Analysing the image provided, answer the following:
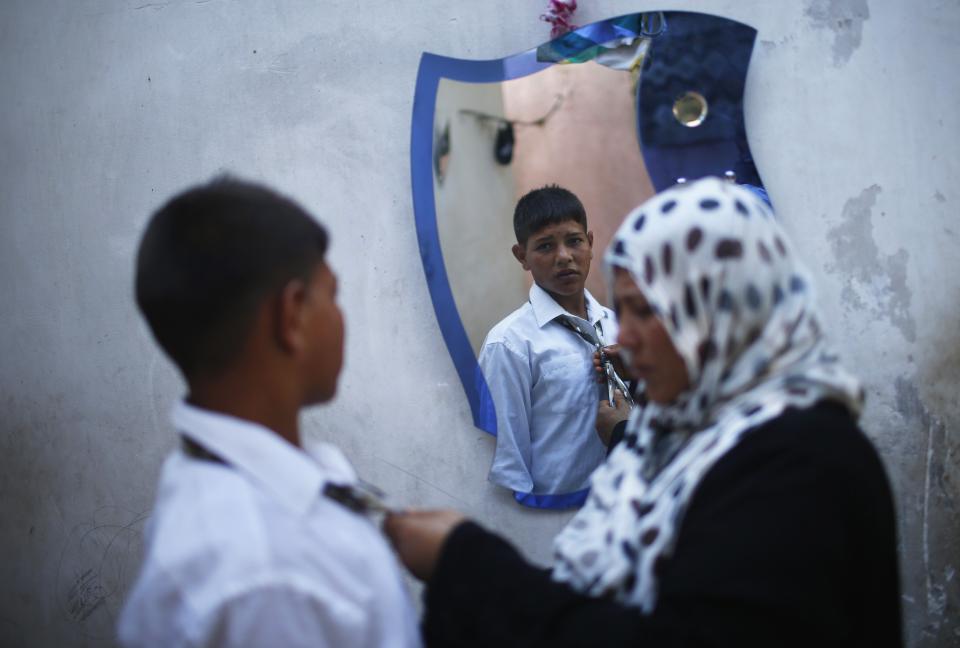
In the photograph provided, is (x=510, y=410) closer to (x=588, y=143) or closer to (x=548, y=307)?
(x=548, y=307)

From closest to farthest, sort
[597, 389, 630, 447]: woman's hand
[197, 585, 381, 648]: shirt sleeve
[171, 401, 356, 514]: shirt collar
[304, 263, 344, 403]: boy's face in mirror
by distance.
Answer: [197, 585, 381, 648]: shirt sleeve → [171, 401, 356, 514]: shirt collar → [304, 263, 344, 403]: boy's face in mirror → [597, 389, 630, 447]: woman's hand

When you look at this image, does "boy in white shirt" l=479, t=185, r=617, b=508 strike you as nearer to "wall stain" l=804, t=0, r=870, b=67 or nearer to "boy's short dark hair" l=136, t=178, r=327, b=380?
"wall stain" l=804, t=0, r=870, b=67

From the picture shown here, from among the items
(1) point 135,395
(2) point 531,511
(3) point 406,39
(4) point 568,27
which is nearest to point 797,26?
(4) point 568,27

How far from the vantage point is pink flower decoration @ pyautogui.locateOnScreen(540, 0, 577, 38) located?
2.79 metres

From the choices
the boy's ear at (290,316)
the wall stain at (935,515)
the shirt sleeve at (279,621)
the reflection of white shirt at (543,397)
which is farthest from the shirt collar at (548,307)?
the shirt sleeve at (279,621)

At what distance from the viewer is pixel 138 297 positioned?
1.13 meters

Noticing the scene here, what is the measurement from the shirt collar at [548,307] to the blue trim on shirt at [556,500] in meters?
0.60

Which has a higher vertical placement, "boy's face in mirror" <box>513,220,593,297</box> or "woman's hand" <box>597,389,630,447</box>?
"boy's face in mirror" <box>513,220,593,297</box>

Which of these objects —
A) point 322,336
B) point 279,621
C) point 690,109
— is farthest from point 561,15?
point 279,621

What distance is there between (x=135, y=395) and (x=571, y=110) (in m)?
2.01

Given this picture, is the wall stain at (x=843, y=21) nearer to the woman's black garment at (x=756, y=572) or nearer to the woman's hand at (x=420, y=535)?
the woman's black garment at (x=756, y=572)

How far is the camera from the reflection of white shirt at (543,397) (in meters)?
2.76

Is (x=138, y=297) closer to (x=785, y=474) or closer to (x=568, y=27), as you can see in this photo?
(x=785, y=474)

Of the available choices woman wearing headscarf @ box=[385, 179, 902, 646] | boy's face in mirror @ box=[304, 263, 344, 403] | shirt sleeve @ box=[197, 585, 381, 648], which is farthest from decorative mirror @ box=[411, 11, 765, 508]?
shirt sleeve @ box=[197, 585, 381, 648]
